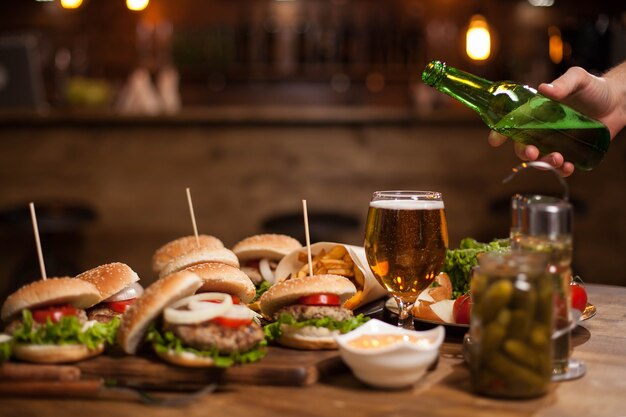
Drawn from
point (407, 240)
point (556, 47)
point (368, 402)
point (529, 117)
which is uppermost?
point (556, 47)

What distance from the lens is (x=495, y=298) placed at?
1.31 metres

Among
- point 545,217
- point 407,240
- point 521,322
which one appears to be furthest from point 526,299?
point 407,240

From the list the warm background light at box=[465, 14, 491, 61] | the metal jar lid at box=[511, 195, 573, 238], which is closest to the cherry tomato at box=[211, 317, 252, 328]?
the metal jar lid at box=[511, 195, 573, 238]

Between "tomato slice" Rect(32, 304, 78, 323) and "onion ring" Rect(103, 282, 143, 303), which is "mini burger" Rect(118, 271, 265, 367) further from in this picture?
"onion ring" Rect(103, 282, 143, 303)

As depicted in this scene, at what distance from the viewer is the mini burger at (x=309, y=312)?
63.9 inches

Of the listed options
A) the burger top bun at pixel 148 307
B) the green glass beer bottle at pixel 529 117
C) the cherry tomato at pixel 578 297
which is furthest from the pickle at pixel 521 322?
the green glass beer bottle at pixel 529 117

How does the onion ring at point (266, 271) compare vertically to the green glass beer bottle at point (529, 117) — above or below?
below

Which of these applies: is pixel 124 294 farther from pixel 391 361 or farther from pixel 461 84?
pixel 461 84

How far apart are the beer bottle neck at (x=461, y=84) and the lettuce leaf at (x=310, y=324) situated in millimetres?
681

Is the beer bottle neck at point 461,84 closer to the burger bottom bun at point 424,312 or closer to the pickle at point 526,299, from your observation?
the burger bottom bun at point 424,312

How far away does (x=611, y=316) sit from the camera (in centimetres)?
197

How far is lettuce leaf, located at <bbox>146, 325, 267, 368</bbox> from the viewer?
57.1 inches

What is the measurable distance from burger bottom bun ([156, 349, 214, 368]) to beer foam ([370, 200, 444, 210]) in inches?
20.4

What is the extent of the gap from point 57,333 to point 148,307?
7.1 inches
